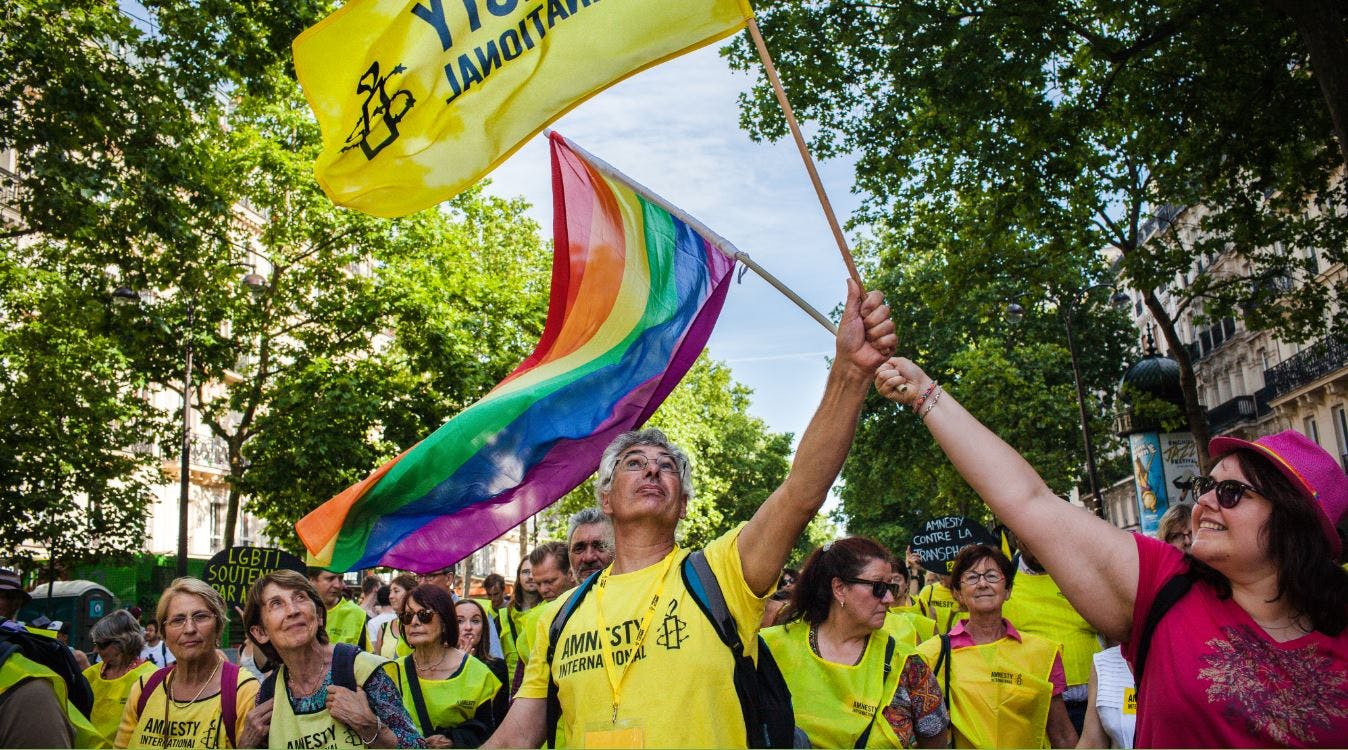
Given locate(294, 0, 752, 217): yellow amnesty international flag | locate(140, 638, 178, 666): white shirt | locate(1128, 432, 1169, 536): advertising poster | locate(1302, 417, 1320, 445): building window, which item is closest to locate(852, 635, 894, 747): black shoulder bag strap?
locate(294, 0, 752, 217): yellow amnesty international flag

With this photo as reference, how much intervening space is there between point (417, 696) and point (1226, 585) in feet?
15.1

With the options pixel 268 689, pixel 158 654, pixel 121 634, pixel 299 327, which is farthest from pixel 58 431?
pixel 268 689

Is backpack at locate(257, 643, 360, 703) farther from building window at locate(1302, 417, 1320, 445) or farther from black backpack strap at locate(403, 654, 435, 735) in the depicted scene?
building window at locate(1302, 417, 1320, 445)

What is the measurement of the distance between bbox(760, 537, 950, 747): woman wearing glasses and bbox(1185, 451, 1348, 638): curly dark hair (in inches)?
103

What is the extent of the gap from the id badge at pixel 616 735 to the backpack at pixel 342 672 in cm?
180

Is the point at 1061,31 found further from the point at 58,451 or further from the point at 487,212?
the point at 487,212

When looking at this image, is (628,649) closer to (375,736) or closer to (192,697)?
(375,736)

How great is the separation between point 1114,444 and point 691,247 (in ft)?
122

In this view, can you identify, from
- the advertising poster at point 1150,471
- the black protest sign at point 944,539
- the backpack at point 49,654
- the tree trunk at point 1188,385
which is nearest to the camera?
the backpack at point 49,654

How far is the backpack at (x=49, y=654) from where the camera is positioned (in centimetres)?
483

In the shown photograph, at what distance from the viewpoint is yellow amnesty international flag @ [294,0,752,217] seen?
4.98 metres

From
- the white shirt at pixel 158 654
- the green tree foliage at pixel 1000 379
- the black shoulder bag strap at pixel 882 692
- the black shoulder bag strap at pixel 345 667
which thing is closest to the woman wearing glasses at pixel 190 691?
the black shoulder bag strap at pixel 345 667

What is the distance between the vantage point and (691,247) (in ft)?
20.8

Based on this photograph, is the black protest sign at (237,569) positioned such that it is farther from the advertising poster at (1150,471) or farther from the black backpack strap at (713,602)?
the advertising poster at (1150,471)
